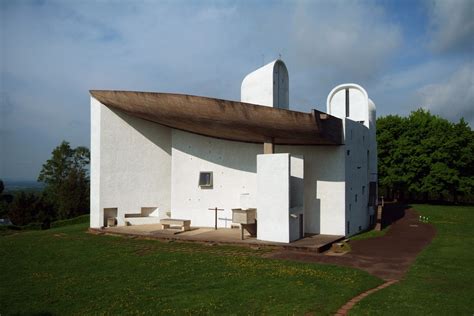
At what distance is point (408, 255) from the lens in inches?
515

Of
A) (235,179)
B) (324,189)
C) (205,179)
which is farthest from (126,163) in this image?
(324,189)

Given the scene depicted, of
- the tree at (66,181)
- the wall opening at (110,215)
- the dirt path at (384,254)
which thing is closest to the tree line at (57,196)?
the tree at (66,181)

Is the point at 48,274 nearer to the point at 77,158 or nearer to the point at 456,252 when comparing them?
the point at 456,252

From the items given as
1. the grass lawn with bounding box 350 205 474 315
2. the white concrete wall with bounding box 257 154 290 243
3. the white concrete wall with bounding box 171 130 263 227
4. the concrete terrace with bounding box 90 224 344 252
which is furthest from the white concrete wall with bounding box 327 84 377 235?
the white concrete wall with bounding box 171 130 263 227

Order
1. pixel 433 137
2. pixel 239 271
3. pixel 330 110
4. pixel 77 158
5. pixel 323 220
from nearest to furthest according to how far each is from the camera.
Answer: pixel 239 271
pixel 323 220
pixel 330 110
pixel 433 137
pixel 77 158

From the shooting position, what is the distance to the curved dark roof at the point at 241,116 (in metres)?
12.2

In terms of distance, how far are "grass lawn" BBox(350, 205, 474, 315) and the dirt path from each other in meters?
0.43

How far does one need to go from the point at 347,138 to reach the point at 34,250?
1347cm

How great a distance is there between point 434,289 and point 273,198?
259 inches

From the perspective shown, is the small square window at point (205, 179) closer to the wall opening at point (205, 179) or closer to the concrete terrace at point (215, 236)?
the wall opening at point (205, 179)

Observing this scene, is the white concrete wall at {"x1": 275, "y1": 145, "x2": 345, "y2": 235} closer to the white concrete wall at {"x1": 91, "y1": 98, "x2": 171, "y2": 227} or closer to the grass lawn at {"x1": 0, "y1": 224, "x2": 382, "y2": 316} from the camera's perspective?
the grass lawn at {"x1": 0, "y1": 224, "x2": 382, "y2": 316}

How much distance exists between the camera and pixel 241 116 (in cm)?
1255

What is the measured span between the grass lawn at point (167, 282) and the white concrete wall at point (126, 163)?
4.42 metres

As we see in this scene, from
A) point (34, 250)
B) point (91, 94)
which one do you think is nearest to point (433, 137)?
point (91, 94)
